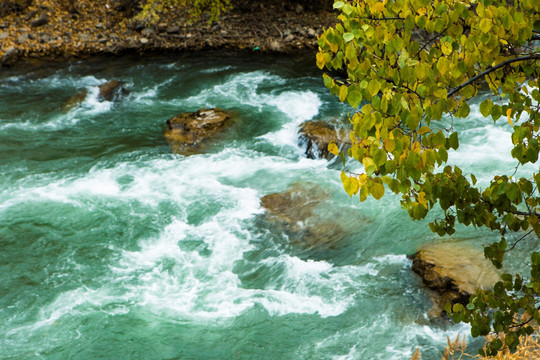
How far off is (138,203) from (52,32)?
9799 mm

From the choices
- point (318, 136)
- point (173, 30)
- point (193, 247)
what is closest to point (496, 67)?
point (193, 247)

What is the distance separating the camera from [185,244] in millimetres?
8000

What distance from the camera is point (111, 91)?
13.2 meters

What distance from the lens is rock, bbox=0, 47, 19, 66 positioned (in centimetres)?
1512

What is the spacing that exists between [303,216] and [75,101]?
290 inches

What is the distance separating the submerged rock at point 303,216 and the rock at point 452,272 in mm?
1338

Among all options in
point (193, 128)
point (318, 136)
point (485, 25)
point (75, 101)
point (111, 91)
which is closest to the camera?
point (485, 25)

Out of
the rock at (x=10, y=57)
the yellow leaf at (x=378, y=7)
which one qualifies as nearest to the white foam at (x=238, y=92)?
the rock at (x=10, y=57)

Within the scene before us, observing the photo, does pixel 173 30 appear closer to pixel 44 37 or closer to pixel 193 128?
pixel 44 37

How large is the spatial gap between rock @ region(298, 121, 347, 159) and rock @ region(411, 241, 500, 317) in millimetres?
3520

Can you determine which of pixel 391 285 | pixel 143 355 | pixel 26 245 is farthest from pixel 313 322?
pixel 26 245

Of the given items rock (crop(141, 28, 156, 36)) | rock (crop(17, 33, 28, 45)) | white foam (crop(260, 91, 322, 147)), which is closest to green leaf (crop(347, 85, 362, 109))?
white foam (crop(260, 91, 322, 147))

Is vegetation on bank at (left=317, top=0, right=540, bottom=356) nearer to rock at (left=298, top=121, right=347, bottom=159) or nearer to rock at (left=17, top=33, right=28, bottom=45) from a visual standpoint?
rock at (left=298, top=121, right=347, bottom=159)

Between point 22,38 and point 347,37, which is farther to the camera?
point 22,38
